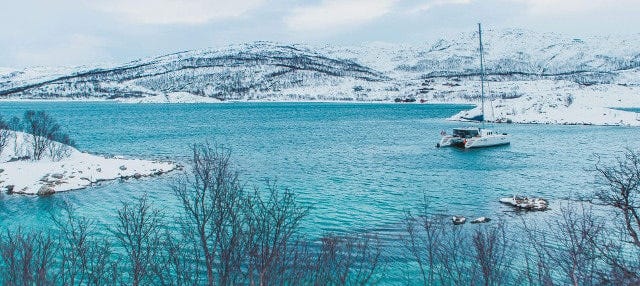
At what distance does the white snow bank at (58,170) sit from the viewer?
95.4 feet

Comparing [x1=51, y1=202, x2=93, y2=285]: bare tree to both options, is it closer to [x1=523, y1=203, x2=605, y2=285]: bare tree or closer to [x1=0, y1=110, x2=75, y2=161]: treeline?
[x1=523, y1=203, x2=605, y2=285]: bare tree

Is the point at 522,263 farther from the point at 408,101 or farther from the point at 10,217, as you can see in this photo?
the point at 408,101

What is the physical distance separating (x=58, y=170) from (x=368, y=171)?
18358 millimetres

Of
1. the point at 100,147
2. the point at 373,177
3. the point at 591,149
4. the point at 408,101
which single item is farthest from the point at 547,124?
the point at 408,101

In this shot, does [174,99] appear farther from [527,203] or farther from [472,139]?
[527,203]

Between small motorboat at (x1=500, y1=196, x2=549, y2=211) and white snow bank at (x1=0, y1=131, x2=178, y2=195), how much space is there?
19.8m

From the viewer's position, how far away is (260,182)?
31.0 meters

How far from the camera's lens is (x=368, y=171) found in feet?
116

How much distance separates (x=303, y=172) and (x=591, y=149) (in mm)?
25785

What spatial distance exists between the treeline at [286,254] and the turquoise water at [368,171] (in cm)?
214

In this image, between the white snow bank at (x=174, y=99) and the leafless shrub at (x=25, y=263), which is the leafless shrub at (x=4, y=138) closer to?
the leafless shrub at (x=25, y=263)

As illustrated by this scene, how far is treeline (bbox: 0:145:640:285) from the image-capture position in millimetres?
9703

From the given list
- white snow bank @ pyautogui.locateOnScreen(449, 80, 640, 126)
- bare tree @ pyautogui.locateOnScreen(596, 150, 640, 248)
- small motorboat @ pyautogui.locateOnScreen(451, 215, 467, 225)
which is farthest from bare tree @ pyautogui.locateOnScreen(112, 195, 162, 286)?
white snow bank @ pyautogui.locateOnScreen(449, 80, 640, 126)

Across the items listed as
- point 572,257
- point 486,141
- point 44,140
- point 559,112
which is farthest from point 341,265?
point 559,112
